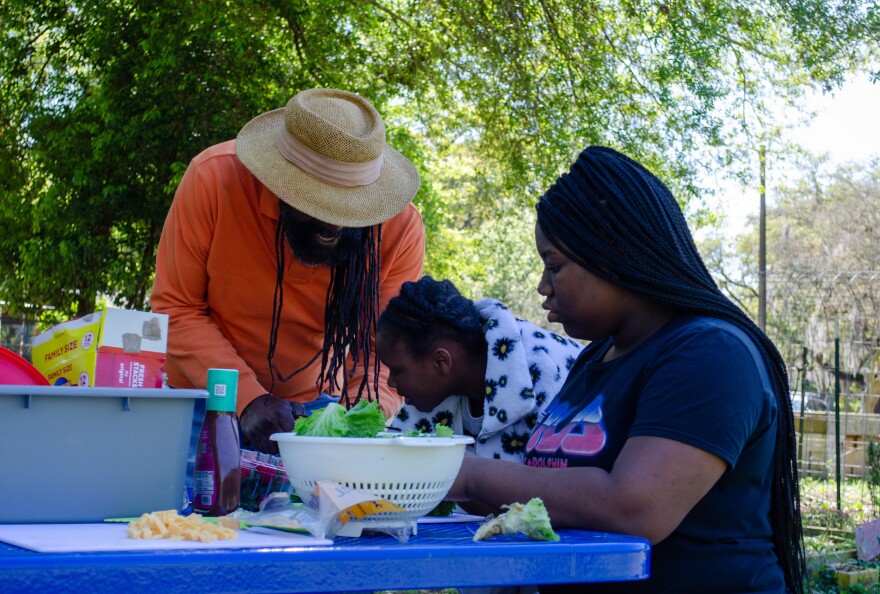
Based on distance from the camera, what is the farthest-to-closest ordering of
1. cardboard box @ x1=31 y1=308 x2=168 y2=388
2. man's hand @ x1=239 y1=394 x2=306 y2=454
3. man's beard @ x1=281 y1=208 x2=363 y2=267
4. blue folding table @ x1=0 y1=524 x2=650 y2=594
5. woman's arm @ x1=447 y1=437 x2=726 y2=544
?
man's beard @ x1=281 y1=208 x2=363 y2=267 → man's hand @ x1=239 y1=394 x2=306 y2=454 → cardboard box @ x1=31 y1=308 x2=168 y2=388 → woman's arm @ x1=447 y1=437 x2=726 y2=544 → blue folding table @ x1=0 y1=524 x2=650 y2=594

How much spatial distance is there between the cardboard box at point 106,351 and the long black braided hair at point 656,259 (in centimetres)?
84

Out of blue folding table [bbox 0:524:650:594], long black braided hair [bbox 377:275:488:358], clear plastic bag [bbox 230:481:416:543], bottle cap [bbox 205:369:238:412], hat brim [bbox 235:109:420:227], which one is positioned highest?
hat brim [bbox 235:109:420:227]

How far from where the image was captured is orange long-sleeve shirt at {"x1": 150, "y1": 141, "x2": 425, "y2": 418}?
2.99 m

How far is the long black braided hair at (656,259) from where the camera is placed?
184cm

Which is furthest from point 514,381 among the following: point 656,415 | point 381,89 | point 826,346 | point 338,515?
point 826,346

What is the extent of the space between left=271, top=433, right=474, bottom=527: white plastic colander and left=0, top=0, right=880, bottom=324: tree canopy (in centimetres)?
649

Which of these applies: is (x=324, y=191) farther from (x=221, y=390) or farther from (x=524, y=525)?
(x=524, y=525)

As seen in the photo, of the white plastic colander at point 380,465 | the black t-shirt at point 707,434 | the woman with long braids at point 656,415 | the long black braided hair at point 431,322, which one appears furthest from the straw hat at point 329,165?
the white plastic colander at point 380,465

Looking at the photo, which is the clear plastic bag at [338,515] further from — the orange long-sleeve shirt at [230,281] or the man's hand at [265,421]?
the orange long-sleeve shirt at [230,281]

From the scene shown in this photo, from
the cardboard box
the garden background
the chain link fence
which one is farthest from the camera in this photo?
the chain link fence

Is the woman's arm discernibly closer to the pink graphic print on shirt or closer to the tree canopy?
the pink graphic print on shirt

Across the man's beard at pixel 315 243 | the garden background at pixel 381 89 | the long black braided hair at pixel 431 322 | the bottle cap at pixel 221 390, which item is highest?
the garden background at pixel 381 89

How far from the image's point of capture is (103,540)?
1.30 metres

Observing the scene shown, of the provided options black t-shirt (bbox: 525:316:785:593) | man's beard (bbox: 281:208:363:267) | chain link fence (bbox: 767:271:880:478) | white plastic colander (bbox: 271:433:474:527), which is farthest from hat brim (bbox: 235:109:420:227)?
chain link fence (bbox: 767:271:880:478)
